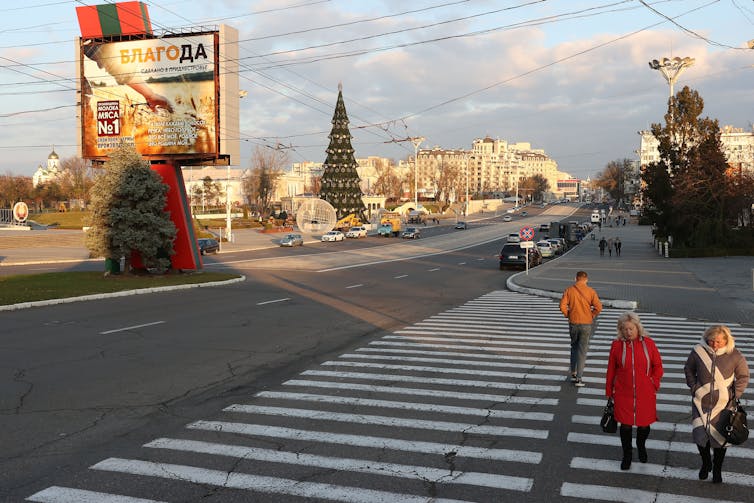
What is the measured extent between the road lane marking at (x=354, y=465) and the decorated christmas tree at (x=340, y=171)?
8106 centimetres

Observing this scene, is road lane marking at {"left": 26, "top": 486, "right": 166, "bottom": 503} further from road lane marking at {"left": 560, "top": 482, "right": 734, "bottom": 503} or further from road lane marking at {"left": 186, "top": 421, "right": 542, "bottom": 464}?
road lane marking at {"left": 560, "top": 482, "right": 734, "bottom": 503}

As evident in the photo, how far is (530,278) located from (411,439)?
23513 millimetres

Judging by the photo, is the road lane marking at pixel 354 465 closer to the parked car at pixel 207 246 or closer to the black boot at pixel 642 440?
the black boot at pixel 642 440

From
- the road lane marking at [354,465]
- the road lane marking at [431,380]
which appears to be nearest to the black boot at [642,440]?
the road lane marking at [354,465]

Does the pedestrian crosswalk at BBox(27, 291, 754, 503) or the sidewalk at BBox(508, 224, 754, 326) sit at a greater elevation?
the pedestrian crosswalk at BBox(27, 291, 754, 503)

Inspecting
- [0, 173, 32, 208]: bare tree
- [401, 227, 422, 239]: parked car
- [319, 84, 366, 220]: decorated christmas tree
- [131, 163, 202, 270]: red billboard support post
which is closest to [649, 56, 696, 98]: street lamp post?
[401, 227, 422, 239]: parked car

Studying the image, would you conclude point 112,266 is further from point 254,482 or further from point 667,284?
point 254,482

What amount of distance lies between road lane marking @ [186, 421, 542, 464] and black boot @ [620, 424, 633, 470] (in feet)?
2.73

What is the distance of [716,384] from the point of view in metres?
5.79

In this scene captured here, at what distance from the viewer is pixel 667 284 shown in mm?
26469

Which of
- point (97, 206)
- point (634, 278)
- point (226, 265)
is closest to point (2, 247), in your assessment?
point (226, 265)

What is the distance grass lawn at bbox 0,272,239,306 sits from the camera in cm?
2128

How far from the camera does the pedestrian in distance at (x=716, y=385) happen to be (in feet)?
18.9

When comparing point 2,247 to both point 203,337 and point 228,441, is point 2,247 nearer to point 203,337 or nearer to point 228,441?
point 203,337
